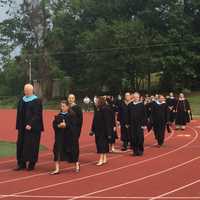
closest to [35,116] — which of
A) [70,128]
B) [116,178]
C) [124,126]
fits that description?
[70,128]

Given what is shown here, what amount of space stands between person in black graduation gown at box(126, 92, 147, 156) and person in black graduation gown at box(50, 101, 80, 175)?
359cm

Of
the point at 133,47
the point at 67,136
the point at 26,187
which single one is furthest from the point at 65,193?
the point at 133,47

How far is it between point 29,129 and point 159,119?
306 inches

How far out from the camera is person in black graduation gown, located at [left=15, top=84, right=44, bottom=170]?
13.9m

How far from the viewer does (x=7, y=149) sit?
62.5 feet

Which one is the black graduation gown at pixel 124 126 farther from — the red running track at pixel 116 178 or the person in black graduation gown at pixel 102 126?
the person in black graduation gown at pixel 102 126

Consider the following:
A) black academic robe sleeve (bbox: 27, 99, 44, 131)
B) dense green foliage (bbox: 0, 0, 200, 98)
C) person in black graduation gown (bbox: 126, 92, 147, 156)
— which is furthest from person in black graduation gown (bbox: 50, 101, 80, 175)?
dense green foliage (bbox: 0, 0, 200, 98)

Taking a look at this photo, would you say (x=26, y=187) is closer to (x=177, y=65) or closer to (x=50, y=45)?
(x=177, y=65)

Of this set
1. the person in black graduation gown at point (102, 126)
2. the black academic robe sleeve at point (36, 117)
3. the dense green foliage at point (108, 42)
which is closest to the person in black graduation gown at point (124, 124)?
the person in black graduation gown at point (102, 126)

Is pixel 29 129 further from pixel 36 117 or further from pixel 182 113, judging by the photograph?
pixel 182 113

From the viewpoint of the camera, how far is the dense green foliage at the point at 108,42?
60.9m

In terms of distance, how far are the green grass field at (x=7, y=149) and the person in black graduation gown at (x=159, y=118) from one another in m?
3.71

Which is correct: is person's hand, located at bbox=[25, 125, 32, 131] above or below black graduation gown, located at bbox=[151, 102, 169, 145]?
above

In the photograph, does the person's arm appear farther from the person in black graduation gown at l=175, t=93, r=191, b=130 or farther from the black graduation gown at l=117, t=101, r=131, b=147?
the person in black graduation gown at l=175, t=93, r=191, b=130
